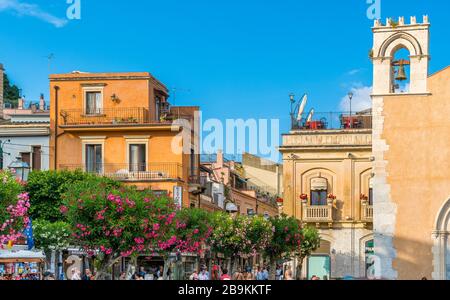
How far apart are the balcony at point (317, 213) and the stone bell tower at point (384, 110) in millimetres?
19536

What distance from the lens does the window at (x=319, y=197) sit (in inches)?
2228

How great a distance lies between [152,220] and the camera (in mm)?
37438

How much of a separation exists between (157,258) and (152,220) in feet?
67.1

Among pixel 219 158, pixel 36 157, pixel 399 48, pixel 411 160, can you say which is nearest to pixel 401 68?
pixel 399 48

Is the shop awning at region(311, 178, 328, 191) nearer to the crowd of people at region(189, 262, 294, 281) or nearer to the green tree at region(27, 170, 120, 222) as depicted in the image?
the crowd of people at region(189, 262, 294, 281)

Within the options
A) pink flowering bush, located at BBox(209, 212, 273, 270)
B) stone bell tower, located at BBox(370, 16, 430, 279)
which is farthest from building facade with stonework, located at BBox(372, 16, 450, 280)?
pink flowering bush, located at BBox(209, 212, 273, 270)

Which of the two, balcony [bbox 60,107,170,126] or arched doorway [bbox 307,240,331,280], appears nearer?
arched doorway [bbox 307,240,331,280]

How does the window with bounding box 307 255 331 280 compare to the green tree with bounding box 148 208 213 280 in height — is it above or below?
below

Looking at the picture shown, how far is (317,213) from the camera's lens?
56094 millimetres

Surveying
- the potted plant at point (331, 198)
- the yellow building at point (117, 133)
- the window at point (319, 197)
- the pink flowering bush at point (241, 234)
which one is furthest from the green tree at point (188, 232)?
the window at point (319, 197)

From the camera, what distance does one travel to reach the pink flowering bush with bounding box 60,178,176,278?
3603cm

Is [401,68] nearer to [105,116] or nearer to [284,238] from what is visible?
[284,238]

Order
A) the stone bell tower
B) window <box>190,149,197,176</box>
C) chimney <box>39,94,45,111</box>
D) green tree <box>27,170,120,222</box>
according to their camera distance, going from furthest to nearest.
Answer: chimney <box>39,94,45,111</box> < window <box>190,149,197,176</box> < green tree <box>27,170,120,222</box> < the stone bell tower

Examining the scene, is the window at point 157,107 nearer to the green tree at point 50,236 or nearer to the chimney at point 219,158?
the green tree at point 50,236
